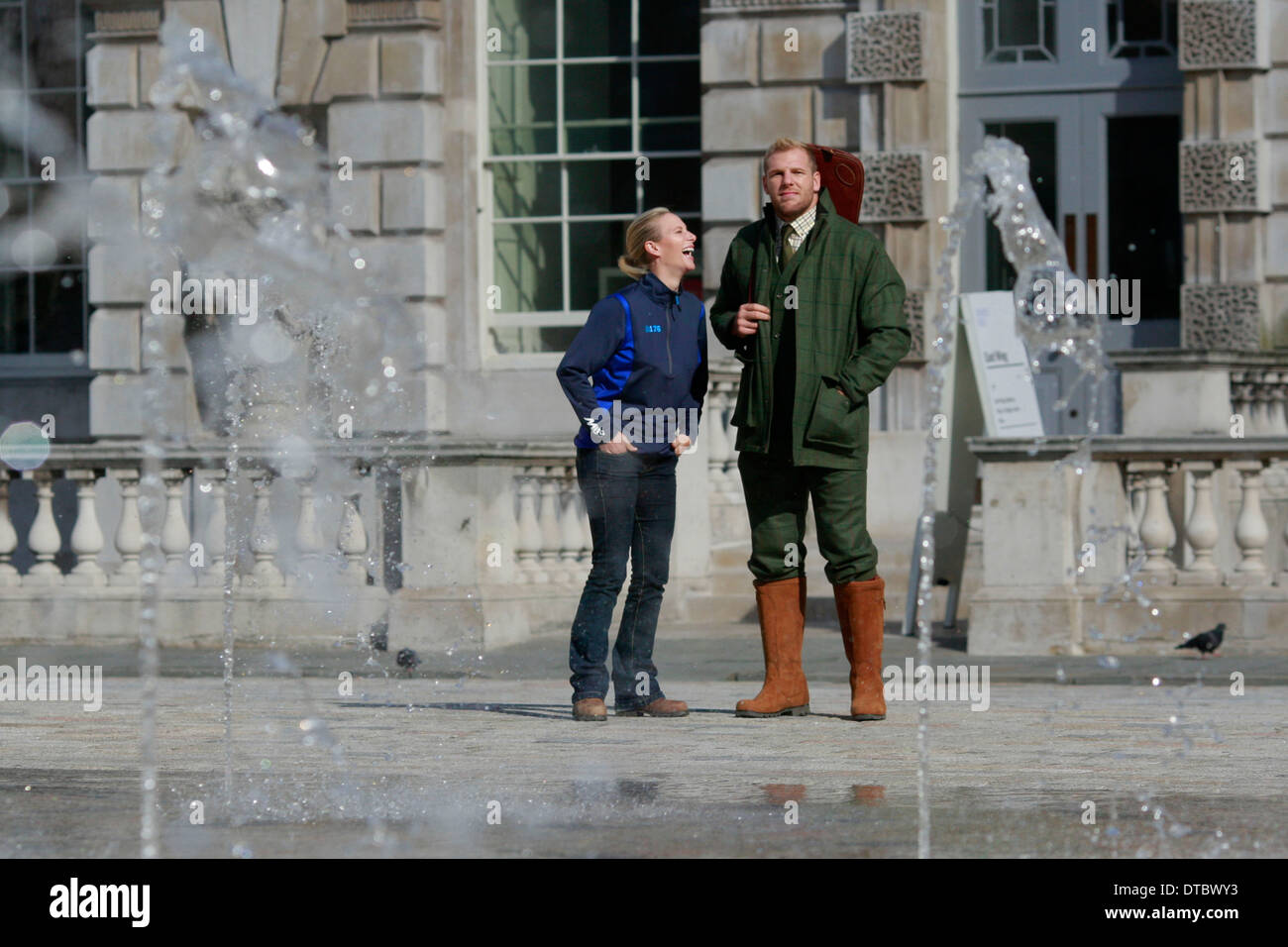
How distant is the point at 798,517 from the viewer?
27.8 feet

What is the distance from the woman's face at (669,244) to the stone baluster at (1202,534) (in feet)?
14.7

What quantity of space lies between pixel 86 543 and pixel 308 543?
152 cm

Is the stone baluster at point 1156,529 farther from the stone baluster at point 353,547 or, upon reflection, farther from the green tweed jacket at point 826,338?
the stone baluster at point 353,547

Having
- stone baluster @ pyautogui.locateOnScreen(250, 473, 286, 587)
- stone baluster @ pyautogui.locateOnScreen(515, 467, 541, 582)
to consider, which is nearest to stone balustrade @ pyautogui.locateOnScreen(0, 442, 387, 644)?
stone baluster @ pyautogui.locateOnScreen(250, 473, 286, 587)

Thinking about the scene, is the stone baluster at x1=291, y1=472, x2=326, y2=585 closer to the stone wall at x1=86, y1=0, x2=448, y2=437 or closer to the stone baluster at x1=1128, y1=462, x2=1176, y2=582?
the stone baluster at x1=1128, y1=462, x2=1176, y2=582

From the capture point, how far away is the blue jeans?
8.59 m

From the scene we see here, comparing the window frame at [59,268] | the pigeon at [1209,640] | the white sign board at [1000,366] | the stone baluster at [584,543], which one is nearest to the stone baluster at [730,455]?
the stone baluster at [584,543]

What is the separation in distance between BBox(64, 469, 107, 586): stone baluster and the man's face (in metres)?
6.48

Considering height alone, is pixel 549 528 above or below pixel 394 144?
below

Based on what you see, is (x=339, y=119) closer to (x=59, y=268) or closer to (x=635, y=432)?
(x=59, y=268)

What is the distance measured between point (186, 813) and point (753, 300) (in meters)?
3.15

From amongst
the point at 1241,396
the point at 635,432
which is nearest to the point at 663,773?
the point at 635,432

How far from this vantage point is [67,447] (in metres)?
13.7

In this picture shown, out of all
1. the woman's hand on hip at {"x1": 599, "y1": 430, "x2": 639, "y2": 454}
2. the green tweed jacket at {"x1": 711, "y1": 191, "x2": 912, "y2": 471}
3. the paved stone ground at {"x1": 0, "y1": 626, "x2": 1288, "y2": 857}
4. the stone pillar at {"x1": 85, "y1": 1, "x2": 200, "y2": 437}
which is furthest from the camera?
the stone pillar at {"x1": 85, "y1": 1, "x2": 200, "y2": 437}
